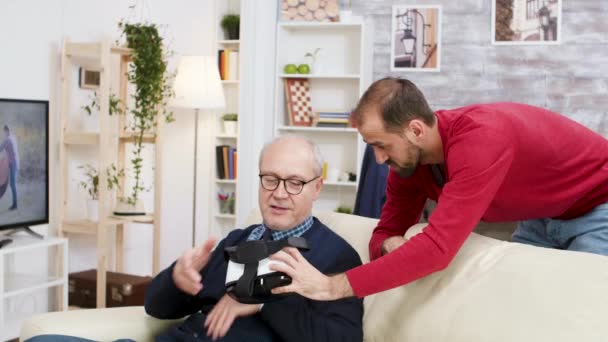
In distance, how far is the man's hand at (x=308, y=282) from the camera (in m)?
1.65

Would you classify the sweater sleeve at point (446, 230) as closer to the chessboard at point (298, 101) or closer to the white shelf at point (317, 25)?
the white shelf at point (317, 25)

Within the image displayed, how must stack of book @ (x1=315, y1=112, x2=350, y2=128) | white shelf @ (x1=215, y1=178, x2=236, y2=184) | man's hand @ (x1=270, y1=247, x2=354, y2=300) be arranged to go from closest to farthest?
man's hand @ (x1=270, y1=247, x2=354, y2=300) < stack of book @ (x1=315, y1=112, x2=350, y2=128) < white shelf @ (x1=215, y1=178, x2=236, y2=184)

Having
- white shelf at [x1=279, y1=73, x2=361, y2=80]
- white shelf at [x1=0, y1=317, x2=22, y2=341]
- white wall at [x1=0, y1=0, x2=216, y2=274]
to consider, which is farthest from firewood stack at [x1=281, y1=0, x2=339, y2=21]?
white shelf at [x1=0, y1=317, x2=22, y2=341]

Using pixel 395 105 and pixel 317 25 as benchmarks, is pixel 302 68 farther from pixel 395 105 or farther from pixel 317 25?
pixel 395 105

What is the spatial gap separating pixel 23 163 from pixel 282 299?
9.03 feet

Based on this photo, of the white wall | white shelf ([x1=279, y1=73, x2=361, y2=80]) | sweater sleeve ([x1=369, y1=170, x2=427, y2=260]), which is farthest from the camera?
white shelf ([x1=279, y1=73, x2=361, y2=80])

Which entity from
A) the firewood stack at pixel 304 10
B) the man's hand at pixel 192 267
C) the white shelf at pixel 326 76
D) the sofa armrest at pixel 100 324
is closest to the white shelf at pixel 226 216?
the white shelf at pixel 326 76

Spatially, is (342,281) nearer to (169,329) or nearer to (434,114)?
(434,114)

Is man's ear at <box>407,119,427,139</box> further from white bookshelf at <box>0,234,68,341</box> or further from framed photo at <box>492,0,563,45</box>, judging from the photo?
framed photo at <box>492,0,563,45</box>

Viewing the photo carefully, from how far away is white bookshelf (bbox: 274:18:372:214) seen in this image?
567 centimetres

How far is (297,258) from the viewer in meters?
1.69

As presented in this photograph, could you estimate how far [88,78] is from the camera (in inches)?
191

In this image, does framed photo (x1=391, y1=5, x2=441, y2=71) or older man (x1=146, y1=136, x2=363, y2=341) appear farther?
framed photo (x1=391, y1=5, x2=441, y2=71)

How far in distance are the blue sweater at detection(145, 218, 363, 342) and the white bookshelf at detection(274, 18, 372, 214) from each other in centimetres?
346
